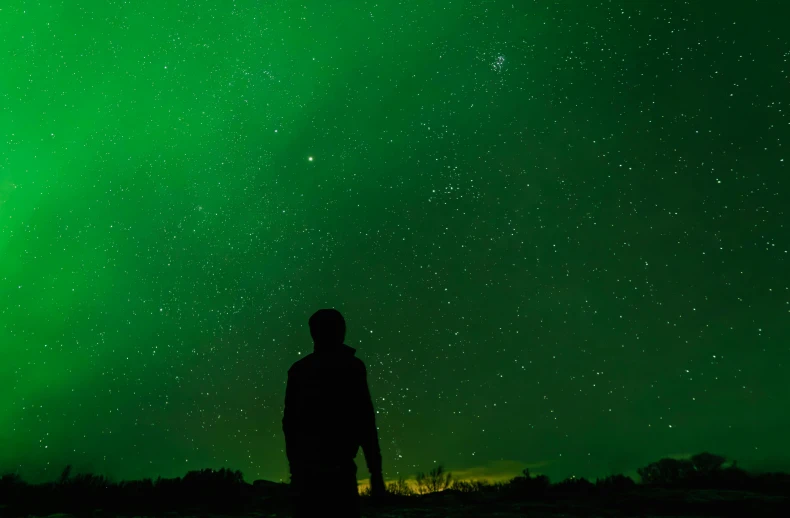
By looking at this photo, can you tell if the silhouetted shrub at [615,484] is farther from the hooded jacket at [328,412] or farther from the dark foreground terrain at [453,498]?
the hooded jacket at [328,412]

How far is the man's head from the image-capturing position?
9.73 ft

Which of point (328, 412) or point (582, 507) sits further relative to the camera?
point (582, 507)

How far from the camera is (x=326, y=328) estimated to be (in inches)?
117

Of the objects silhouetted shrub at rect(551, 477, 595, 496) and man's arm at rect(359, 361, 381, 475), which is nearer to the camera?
man's arm at rect(359, 361, 381, 475)

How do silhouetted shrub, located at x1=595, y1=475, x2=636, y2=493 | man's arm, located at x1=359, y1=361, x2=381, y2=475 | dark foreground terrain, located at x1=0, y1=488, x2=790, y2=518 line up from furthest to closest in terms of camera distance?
1. silhouetted shrub, located at x1=595, y1=475, x2=636, y2=493
2. dark foreground terrain, located at x1=0, y1=488, x2=790, y2=518
3. man's arm, located at x1=359, y1=361, x2=381, y2=475

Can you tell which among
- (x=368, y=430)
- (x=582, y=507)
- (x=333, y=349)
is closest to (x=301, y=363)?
(x=333, y=349)

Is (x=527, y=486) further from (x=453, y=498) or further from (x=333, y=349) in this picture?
(x=333, y=349)

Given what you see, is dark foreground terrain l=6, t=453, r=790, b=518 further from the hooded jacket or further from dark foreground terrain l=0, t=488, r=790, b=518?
the hooded jacket

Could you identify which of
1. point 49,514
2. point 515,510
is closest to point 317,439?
point 515,510

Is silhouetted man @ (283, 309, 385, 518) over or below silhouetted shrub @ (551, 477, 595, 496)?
over

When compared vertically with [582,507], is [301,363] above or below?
above

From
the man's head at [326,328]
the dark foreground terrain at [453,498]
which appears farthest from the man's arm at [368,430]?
the dark foreground terrain at [453,498]

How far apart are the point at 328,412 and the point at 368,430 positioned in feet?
0.98

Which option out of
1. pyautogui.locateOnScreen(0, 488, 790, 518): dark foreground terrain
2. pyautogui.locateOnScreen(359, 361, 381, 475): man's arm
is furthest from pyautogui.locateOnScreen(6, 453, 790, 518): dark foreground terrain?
pyautogui.locateOnScreen(359, 361, 381, 475): man's arm
